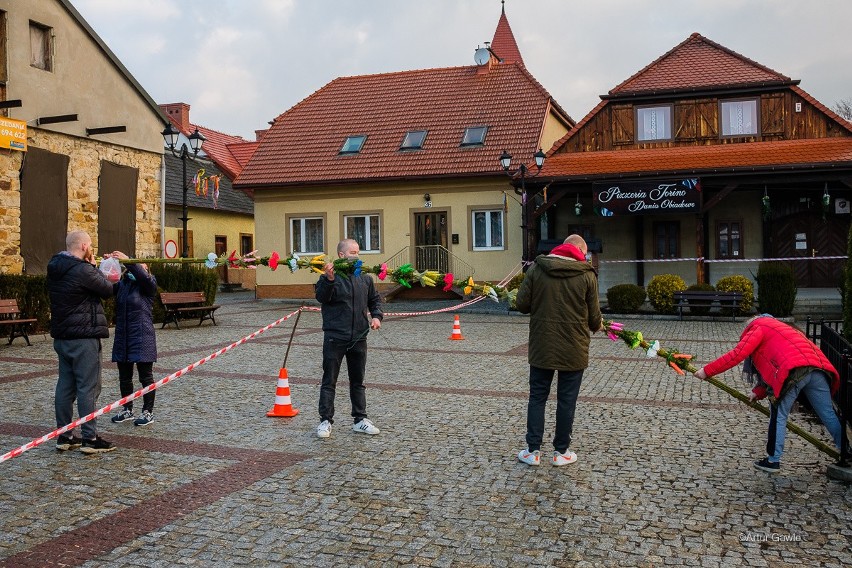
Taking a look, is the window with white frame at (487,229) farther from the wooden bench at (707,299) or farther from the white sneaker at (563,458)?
the white sneaker at (563,458)

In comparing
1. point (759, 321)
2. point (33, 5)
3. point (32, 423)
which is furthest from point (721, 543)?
point (33, 5)

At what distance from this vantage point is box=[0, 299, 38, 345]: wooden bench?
14102mm

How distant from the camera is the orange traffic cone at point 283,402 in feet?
26.3

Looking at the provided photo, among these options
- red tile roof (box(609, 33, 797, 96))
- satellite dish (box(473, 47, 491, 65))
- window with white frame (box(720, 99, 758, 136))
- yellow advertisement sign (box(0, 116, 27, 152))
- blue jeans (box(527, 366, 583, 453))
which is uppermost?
satellite dish (box(473, 47, 491, 65))

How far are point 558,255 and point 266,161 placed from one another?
78.9 ft

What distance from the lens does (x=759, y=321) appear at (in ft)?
19.6

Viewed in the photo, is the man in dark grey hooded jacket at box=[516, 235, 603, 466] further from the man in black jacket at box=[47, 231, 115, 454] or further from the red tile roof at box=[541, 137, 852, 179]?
the red tile roof at box=[541, 137, 852, 179]

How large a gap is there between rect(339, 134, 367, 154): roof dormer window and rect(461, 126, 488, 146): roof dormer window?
3.86 m

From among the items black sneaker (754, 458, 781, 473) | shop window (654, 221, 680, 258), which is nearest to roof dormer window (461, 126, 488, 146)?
shop window (654, 221, 680, 258)

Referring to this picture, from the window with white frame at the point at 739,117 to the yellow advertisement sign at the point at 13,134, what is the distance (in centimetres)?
1893

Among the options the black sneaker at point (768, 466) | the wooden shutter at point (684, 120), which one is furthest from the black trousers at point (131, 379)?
the wooden shutter at point (684, 120)

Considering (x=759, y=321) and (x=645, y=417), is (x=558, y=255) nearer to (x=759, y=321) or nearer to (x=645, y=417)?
(x=759, y=321)

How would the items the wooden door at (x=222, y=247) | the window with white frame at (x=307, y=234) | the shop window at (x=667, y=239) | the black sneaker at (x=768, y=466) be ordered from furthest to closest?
the wooden door at (x=222, y=247)
the window with white frame at (x=307, y=234)
the shop window at (x=667, y=239)
the black sneaker at (x=768, y=466)

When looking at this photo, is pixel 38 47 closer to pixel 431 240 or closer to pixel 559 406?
pixel 431 240
